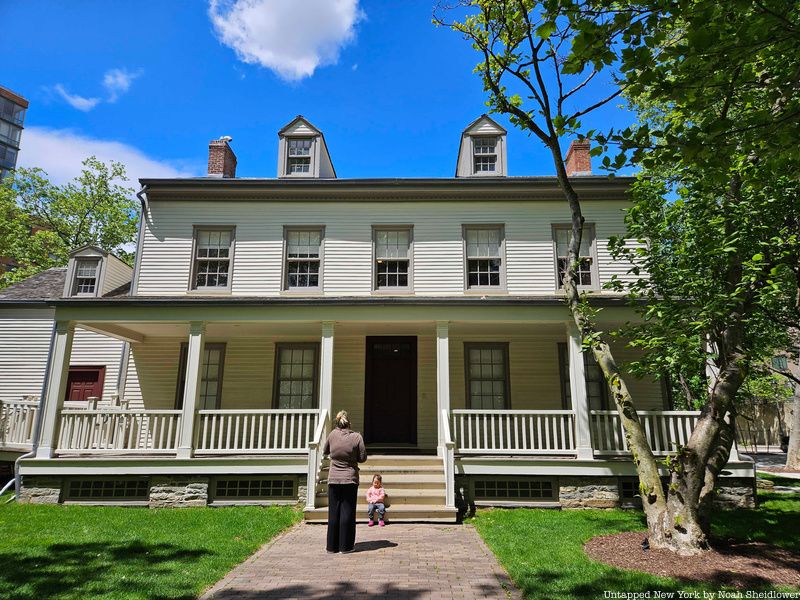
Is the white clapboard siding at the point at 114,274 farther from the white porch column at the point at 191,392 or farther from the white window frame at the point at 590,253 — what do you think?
the white window frame at the point at 590,253

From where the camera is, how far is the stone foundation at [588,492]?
9398mm

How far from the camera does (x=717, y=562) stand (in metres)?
5.78

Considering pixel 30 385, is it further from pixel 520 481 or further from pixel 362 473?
pixel 520 481

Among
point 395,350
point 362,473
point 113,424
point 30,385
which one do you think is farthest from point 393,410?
point 30,385

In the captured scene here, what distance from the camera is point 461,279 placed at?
496 inches

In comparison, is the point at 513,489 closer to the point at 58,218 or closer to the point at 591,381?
the point at 591,381

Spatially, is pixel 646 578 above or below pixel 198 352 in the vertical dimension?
below

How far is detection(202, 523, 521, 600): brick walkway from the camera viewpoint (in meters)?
4.92

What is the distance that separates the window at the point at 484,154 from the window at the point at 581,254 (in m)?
2.58

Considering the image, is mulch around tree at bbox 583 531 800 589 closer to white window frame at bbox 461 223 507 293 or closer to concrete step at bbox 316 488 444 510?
Answer: concrete step at bbox 316 488 444 510

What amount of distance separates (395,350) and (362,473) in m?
4.00

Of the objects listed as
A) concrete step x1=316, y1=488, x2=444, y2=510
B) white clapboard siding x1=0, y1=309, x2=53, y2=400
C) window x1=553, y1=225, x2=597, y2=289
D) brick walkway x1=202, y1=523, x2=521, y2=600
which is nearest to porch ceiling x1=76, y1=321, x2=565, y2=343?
window x1=553, y1=225, x2=597, y2=289

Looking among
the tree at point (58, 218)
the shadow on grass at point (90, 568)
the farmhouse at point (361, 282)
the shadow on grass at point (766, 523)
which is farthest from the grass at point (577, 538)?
the tree at point (58, 218)

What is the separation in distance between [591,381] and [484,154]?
6851 millimetres
